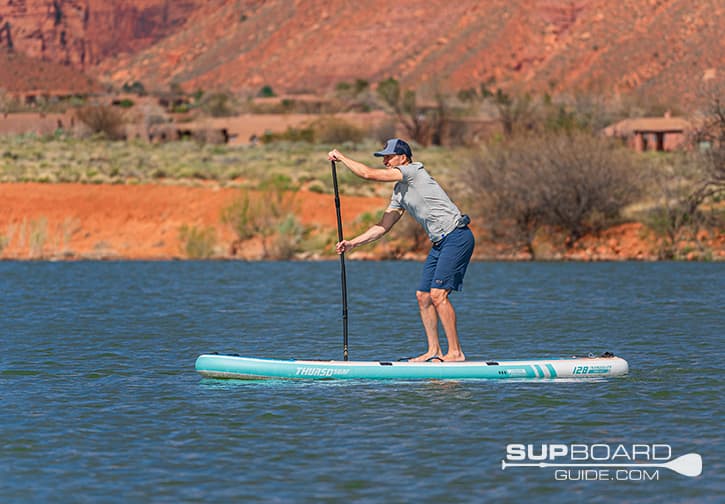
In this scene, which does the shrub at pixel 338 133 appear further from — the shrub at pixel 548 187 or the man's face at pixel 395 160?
the man's face at pixel 395 160

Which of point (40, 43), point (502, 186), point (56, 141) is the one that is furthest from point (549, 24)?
point (502, 186)

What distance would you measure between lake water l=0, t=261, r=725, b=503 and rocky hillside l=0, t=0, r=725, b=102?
6417 cm

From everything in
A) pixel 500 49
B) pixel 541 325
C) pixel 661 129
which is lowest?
pixel 541 325

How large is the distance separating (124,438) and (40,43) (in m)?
181

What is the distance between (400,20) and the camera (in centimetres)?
14825

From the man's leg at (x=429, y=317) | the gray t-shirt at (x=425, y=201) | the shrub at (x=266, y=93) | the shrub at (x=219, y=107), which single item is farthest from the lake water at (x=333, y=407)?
the shrub at (x=266, y=93)

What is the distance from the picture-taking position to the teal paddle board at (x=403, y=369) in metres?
13.7

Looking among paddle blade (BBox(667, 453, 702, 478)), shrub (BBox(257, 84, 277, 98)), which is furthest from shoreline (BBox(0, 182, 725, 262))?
shrub (BBox(257, 84, 277, 98))

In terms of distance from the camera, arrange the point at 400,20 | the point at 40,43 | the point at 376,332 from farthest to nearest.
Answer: the point at 40,43 → the point at 400,20 → the point at 376,332

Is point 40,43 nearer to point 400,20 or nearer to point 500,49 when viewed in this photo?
point 400,20

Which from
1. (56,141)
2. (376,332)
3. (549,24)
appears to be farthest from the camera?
(549,24)

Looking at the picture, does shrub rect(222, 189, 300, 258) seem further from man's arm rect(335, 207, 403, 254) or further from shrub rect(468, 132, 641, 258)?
man's arm rect(335, 207, 403, 254)

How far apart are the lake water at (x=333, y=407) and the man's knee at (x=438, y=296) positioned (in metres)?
0.84

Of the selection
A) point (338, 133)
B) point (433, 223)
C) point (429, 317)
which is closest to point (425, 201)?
point (433, 223)
